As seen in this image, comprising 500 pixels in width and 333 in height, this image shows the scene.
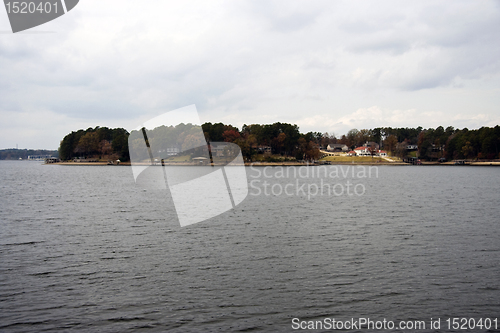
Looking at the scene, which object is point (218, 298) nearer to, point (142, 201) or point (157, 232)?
point (157, 232)

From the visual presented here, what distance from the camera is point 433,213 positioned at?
144 feet

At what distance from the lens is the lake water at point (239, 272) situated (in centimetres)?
1633

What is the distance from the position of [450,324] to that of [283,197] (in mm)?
45368

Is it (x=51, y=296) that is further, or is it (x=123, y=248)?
(x=123, y=248)

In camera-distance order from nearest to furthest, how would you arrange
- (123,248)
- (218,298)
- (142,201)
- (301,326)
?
1. (301,326)
2. (218,298)
3. (123,248)
4. (142,201)

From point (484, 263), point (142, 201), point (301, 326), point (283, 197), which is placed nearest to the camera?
point (301, 326)

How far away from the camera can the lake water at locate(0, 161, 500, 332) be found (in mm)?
16328

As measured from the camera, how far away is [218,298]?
706 inches

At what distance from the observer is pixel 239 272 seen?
2158cm

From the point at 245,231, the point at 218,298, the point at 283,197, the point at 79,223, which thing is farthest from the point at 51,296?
the point at 283,197

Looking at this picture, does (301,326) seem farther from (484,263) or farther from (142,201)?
(142,201)

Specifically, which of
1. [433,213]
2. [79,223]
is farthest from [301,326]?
[433,213]

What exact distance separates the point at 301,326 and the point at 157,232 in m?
20.1

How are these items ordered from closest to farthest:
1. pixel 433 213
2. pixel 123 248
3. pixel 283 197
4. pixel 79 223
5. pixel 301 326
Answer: pixel 301 326, pixel 123 248, pixel 79 223, pixel 433 213, pixel 283 197
